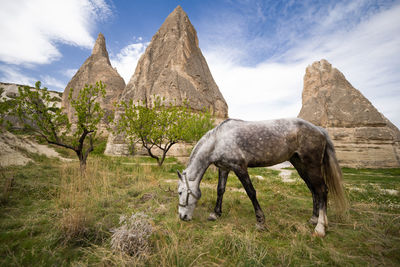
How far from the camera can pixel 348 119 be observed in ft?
74.5

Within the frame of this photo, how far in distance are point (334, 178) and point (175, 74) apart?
92.1 feet

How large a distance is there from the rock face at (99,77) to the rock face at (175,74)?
17.4ft

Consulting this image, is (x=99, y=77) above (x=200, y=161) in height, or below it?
above

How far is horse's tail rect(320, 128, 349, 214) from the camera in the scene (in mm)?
3669

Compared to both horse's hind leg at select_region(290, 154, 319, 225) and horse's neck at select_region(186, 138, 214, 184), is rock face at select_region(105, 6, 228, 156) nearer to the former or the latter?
horse's neck at select_region(186, 138, 214, 184)

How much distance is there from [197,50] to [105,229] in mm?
36401

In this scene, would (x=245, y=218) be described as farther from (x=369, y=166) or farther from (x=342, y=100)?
(x=342, y=100)

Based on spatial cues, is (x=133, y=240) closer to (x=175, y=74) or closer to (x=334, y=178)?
(x=334, y=178)

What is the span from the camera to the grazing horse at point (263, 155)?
3520 millimetres

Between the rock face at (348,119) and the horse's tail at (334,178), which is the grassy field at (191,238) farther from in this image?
the rock face at (348,119)

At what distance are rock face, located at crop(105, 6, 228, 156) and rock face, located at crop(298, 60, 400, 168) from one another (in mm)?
14994

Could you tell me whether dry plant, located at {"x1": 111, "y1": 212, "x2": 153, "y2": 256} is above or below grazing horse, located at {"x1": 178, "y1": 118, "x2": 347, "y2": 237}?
below

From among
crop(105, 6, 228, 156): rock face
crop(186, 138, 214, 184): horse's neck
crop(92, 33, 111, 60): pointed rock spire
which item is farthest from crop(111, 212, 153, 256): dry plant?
crop(92, 33, 111, 60): pointed rock spire

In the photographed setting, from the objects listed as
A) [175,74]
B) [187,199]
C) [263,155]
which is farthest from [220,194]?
[175,74]
